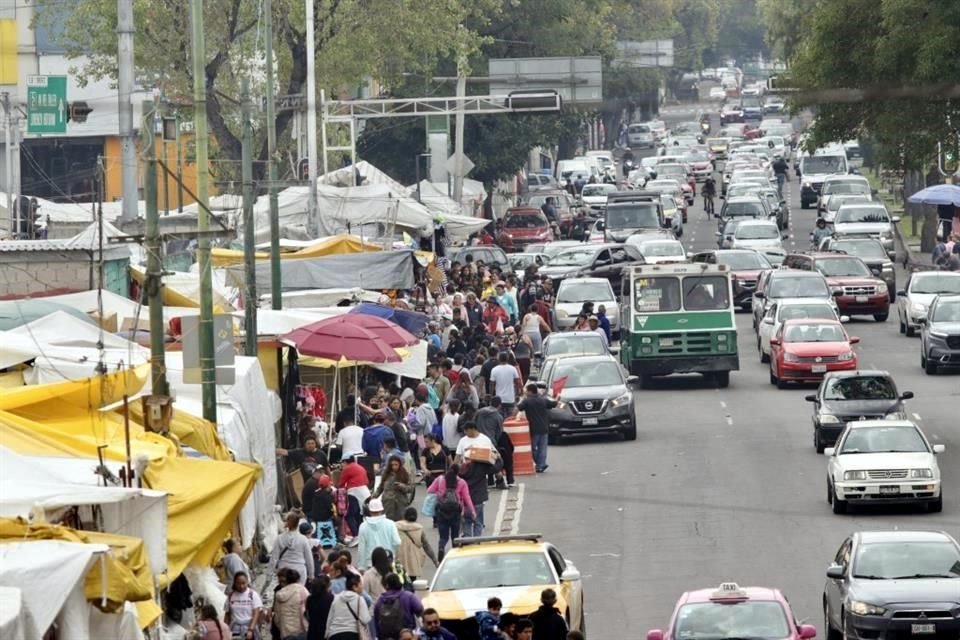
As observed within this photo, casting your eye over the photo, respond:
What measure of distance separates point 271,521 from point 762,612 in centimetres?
995

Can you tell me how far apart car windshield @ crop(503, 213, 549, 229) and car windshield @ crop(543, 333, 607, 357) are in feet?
120

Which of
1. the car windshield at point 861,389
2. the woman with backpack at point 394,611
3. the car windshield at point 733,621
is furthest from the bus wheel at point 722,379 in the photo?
the woman with backpack at point 394,611

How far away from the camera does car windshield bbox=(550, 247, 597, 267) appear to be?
6022 centimetres

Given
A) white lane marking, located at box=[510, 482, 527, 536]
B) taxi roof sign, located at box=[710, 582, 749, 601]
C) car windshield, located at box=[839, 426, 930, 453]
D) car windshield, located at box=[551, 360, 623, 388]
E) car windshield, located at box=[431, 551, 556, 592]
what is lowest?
white lane marking, located at box=[510, 482, 527, 536]

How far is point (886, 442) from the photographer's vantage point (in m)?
29.5

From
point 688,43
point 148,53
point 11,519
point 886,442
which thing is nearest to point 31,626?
point 11,519

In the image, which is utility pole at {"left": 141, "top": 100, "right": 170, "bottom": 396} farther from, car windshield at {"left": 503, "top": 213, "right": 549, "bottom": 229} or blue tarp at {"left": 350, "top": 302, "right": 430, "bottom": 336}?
car windshield at {"left": 503, "top": 213, "right": 549, "bottom": 229}

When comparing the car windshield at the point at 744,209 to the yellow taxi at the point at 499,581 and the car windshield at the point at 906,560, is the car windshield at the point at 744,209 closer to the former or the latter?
the car windshield at the point at 906,560

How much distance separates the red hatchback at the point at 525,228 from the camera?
78562mm

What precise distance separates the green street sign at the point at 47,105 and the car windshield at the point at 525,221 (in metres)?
29.3

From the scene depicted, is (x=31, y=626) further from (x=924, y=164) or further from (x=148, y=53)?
(x=148, y=53)

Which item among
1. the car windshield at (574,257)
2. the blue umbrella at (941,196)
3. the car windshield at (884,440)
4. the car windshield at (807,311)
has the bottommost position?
the car windshield at (574,257)

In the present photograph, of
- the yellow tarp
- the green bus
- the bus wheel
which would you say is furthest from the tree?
the yellow tarp

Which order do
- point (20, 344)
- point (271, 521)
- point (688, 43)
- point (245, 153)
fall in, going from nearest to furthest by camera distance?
point (20, 344) < point (271, 521) < point (245, 153) < point (688, 43)
